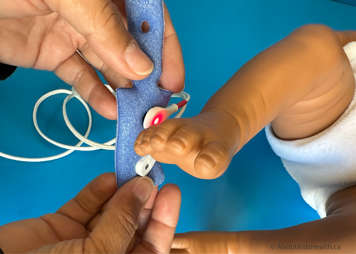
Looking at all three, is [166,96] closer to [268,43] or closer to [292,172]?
[292,172]

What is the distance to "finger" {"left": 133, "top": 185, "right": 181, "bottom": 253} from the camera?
431mm

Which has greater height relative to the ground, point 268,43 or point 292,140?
point 268,43

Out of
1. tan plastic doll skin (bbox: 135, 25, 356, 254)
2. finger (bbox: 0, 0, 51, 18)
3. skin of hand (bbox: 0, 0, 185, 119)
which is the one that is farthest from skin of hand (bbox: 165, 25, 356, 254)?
finger (bbox: 0, 0, 51, 18)

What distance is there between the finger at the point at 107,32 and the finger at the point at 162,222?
17 cm

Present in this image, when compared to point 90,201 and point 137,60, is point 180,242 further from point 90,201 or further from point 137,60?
point 137,60

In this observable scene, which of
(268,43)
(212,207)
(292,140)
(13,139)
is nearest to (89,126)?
(13,139)

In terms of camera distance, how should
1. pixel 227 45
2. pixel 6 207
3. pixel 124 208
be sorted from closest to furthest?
pixel 124 208, pixel 6 207, pixel 227 45

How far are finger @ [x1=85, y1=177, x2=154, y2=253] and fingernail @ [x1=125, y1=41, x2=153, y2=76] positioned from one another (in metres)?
0.14

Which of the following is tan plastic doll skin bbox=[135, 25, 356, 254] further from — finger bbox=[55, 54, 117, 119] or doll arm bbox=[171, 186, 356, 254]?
finger bbox=[55, 54, 117, 119]

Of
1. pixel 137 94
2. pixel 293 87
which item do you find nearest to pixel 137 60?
pixel 137 94

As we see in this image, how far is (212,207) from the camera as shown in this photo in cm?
62

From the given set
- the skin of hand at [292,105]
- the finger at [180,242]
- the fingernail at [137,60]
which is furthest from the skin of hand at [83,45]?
the finger at [180,242]

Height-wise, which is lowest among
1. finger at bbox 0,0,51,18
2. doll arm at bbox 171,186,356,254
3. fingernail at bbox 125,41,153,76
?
doll arm at bbox 171,186,356,254

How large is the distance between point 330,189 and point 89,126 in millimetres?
488
